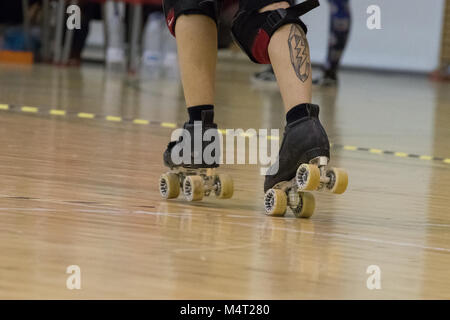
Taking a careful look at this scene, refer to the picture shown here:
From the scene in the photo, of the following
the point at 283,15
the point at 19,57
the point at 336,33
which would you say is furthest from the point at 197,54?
the point at 19,57

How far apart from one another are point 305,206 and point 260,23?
42 cm

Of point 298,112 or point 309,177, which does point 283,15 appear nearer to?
point 298,112

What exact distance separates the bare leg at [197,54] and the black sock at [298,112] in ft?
A: 0.80

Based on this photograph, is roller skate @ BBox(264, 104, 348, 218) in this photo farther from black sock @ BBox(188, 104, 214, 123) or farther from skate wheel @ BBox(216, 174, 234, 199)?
black sock @ BBox(188, 104, 214, 123)

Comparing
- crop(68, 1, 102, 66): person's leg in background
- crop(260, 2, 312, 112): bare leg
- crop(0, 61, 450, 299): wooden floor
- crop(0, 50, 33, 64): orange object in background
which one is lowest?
crop(0, 61, 450, 299): wooden floor

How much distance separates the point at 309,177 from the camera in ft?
7.54

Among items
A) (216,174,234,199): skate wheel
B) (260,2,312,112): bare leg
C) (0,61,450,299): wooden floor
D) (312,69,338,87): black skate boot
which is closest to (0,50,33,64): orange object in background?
(312,69,338,87): black skate boot

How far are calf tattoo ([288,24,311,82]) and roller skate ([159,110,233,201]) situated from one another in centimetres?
27

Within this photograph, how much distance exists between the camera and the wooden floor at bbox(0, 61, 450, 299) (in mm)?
1655

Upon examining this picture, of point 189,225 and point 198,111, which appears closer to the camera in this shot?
point 189,225

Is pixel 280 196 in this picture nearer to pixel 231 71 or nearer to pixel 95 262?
pixel 95 262

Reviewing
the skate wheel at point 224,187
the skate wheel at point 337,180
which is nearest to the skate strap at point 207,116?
the skate wheel at point 224,187

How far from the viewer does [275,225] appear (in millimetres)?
2277

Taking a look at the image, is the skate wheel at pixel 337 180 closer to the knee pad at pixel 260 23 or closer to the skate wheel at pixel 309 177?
the skate wheel at pixel 309 177
